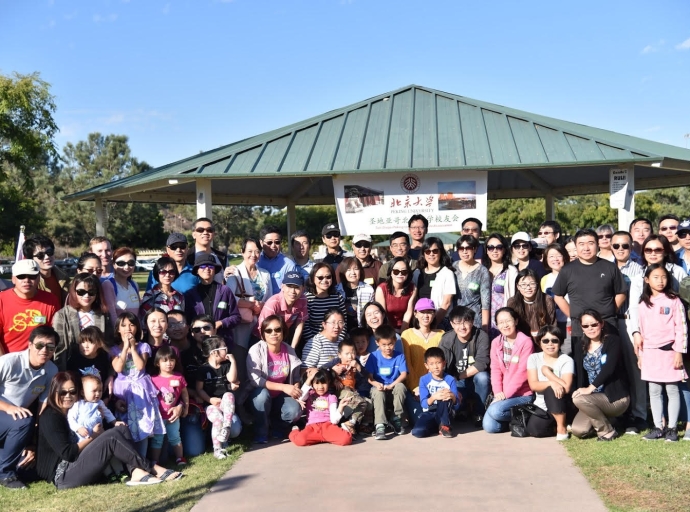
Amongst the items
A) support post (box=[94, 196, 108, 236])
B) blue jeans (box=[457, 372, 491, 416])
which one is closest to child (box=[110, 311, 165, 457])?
blue jeans (box=[457, 372, 491, 416])

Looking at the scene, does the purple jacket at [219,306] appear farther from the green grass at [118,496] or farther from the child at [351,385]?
the green grass at [118,496]

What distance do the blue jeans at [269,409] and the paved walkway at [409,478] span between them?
0.27m

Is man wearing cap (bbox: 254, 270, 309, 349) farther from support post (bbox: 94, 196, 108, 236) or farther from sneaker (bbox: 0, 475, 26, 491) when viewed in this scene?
support post (bbox: 94, 196, 108, 236)

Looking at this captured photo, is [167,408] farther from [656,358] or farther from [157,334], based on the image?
[656,358]

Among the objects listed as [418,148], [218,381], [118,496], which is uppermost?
[418,148]

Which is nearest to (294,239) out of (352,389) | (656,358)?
(352,389)

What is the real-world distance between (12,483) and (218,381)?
6.00 feet

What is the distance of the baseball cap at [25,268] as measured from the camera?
17.6 ft

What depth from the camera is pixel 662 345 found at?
19.4 feet

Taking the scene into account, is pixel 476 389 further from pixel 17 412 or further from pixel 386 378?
pixel 17 412

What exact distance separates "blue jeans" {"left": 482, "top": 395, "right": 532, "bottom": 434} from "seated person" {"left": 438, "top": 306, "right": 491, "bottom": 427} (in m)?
0.28

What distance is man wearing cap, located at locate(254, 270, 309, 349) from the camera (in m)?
6.47

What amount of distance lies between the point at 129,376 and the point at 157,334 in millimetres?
435

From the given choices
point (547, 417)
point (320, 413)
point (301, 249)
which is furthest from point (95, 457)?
point (547, 417)
